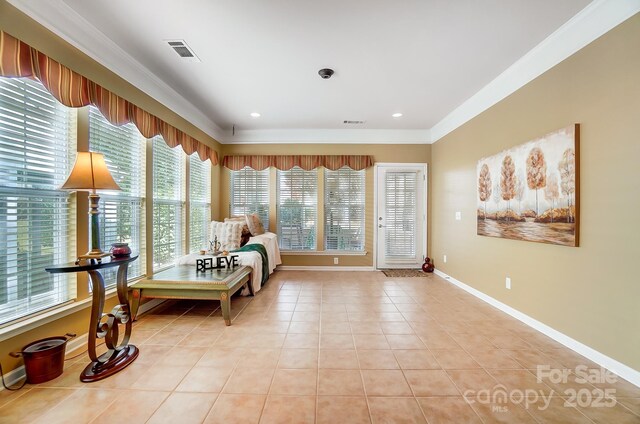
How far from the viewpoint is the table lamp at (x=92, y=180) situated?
1.82 metres

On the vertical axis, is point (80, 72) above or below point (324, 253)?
above

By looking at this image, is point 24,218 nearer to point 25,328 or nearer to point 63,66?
point 25,328

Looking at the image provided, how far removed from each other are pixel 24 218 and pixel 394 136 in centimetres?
519

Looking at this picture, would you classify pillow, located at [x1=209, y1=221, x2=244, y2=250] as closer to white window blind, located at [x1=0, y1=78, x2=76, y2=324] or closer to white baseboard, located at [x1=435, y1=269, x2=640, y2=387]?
white window blind, located at [x1=0, y1=78, x2=76, y2=324]

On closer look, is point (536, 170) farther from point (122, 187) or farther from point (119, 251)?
point (122, 187)

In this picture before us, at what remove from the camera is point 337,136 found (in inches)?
209

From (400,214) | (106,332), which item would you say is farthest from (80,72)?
(400,214)

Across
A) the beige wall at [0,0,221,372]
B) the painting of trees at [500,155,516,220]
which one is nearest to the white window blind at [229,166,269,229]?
the beige wall at [0,0,221,372]

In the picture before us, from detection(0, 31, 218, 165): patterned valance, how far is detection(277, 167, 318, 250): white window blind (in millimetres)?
2500

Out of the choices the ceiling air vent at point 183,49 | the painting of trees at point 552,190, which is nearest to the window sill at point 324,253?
the painting of trees at point 552,190

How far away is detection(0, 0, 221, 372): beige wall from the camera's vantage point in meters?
1.78

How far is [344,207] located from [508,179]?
9.52ft

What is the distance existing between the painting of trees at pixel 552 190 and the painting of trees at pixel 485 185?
0.88m

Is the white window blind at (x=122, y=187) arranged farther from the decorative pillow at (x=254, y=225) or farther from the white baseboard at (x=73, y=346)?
the decorative pillow at (x=254, y=225)
